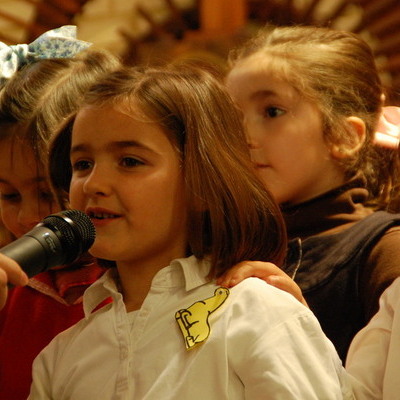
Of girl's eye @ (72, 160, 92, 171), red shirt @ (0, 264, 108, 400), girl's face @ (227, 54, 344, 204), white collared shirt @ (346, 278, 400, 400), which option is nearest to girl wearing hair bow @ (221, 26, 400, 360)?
girl's face @ (227, 54, 344, 204)

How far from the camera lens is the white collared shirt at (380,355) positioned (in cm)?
106

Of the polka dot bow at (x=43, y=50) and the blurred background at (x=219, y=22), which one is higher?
Result: the polka dot bow at (x=43, y=50)

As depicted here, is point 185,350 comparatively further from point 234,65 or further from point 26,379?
point 234,65

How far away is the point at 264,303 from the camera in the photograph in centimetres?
103

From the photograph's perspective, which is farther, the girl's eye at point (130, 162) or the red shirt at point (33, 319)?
the red shirt at point (33, 319)

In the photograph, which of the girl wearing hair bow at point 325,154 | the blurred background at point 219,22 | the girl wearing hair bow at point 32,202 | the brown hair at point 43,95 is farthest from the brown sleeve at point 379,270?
the blurred background at point 219,22

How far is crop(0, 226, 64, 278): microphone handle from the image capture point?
3.01ft

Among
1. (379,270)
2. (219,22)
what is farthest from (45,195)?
(219,22)

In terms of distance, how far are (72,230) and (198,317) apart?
18cm

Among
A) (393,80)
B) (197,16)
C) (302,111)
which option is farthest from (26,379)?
(197,16)

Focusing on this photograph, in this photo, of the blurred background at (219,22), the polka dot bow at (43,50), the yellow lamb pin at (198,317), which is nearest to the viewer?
the yellow lamb pin at (198,317)

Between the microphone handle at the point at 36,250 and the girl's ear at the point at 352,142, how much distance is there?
2.47 ft

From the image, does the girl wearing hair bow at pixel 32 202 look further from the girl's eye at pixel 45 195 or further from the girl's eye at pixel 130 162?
the girl's eye at pixel 130 162

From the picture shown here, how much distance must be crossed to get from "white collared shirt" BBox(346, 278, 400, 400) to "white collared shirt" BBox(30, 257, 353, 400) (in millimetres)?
46
